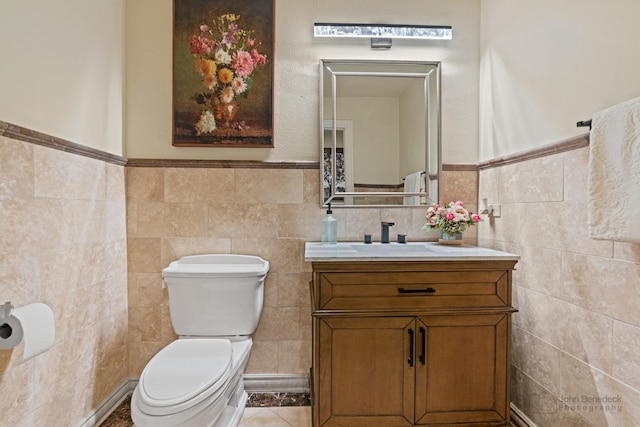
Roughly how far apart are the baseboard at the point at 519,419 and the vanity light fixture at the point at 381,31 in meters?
2.11

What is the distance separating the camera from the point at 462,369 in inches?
56.7

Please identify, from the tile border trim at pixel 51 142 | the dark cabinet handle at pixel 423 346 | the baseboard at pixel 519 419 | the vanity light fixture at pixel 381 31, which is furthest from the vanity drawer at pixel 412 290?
the vanity light fixture at pixel 381 31

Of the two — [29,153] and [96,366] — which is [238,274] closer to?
[96,366]

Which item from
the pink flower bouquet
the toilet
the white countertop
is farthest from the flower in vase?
the pink flower bouquet

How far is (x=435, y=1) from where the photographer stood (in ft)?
6.42

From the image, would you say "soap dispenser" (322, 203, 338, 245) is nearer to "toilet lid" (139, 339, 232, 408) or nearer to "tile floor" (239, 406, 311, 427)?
"toilet lid" (139, 339, 232, 408)

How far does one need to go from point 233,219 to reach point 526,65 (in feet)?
5.81

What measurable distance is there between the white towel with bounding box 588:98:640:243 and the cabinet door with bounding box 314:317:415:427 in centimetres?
81

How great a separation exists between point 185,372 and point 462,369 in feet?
4.00

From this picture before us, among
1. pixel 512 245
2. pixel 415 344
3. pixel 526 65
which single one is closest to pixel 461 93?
pixel 526 65

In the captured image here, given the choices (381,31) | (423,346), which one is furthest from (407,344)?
(381,31)

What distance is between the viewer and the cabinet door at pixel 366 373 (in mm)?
1420

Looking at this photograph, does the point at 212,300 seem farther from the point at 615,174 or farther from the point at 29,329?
the point at 615,174

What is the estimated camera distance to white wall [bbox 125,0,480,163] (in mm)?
1896
